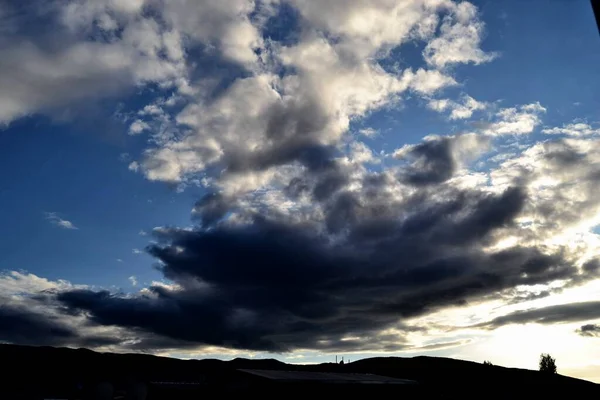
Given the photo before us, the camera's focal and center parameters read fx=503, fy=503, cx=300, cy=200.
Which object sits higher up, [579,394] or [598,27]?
[598,27]

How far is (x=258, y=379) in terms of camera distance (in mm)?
43375

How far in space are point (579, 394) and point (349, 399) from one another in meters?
96.9

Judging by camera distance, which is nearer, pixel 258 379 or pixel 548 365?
pixel 258 379

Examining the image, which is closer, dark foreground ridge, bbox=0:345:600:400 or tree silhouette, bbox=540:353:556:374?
dark foreground ridge, bbox=0:345:600:400

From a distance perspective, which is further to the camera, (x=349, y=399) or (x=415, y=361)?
(x=415, y=361)

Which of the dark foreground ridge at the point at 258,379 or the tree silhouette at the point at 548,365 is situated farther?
the tree silhouette at the point at 548,365

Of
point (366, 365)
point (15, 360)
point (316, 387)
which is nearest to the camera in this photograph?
point (316, 387)

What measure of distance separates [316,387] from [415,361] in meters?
161

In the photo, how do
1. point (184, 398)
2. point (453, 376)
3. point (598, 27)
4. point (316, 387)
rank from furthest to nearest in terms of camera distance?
point (453, 376) < point (184, 398) < point (316, 387) < point (598, 27)

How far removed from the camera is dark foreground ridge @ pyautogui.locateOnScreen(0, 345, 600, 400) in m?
44.2

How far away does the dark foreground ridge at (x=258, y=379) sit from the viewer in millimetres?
44219

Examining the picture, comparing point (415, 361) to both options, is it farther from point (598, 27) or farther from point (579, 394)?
point (598, 27)

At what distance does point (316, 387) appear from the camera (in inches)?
1706

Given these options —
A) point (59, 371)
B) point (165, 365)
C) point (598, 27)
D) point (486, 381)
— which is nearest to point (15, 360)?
point (59, 371)
